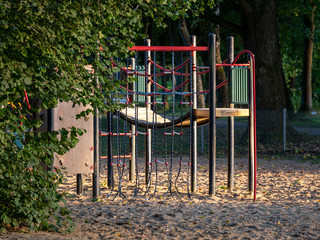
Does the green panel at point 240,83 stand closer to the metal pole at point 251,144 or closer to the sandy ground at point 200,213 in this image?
the metal pole at point 251,144

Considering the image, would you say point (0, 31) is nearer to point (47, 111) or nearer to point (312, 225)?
point (47, 111)

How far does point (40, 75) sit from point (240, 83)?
4797mm

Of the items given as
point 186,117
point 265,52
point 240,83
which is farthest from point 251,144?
point 265,52

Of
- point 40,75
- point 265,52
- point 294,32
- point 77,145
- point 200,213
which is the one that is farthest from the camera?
point 294,32

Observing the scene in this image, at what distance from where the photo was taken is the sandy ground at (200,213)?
5891 mm

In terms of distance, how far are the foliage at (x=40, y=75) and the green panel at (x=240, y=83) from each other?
3.73 metres

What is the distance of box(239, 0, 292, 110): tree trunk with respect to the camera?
15.4 metres

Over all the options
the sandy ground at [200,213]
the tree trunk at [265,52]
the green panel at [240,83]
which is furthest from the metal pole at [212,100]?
the tree trunk at [265,52]

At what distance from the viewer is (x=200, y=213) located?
6.93 metres

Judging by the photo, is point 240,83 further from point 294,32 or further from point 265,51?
point 294,32

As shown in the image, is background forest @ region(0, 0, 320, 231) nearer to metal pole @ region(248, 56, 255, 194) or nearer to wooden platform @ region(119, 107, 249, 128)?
wooden platform @ region(119, 107, 249, 128)

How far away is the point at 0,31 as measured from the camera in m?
4.36

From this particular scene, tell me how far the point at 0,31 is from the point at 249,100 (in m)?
5.07

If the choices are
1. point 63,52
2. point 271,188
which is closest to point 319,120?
point 271,188
